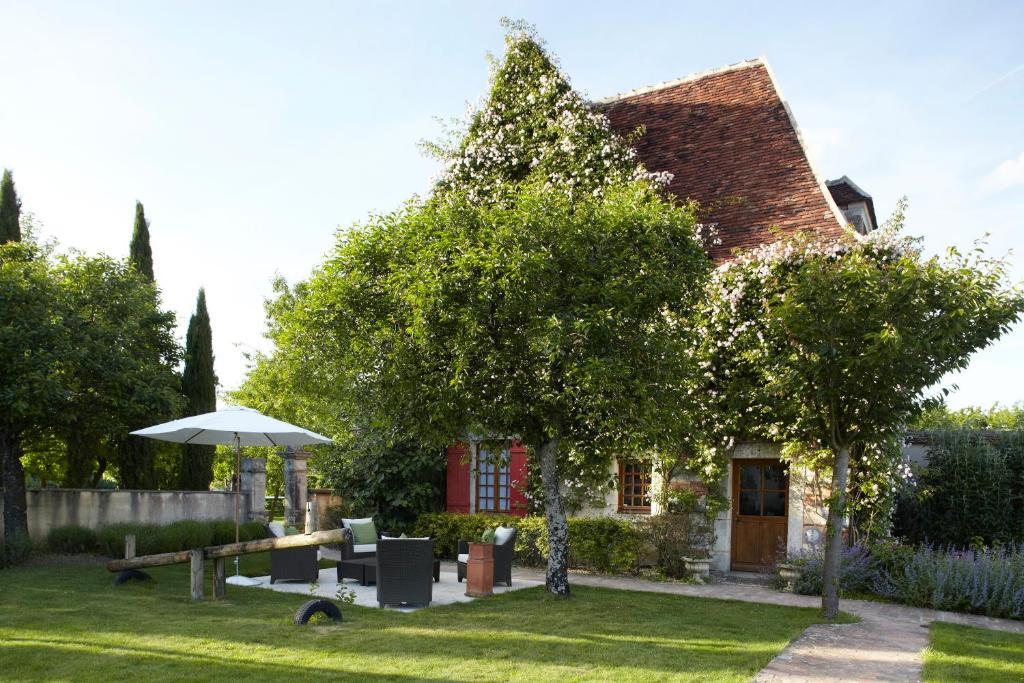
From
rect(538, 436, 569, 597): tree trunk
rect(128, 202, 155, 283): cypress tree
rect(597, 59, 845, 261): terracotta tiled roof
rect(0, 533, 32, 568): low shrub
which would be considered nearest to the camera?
rect(538, 436, 569, 597): tree trunk

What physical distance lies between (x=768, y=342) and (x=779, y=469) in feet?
15.0

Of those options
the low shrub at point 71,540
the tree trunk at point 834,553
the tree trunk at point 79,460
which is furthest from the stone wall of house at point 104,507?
the tree trunk at point 834,553

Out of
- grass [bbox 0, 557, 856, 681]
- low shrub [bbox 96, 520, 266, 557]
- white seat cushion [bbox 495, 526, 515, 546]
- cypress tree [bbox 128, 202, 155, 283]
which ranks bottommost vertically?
low shrub [bbox 96, 520, 266, 557]

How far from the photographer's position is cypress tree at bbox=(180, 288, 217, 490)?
19969 millimetres

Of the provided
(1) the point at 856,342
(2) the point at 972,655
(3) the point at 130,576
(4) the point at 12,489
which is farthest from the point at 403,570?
(4) the point at 12,489

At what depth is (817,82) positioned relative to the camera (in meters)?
9.49

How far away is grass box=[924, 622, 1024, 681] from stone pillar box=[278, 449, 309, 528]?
1409cm

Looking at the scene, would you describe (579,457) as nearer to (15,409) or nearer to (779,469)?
(779,469)

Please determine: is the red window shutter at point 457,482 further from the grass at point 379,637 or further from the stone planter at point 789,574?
the stone planter at point 789,574

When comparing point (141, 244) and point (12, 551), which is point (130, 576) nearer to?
point (12, 551)

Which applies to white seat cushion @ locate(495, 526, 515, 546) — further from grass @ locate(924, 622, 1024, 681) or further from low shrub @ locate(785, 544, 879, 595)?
grass @ locate(924, 622, 1024, 681)

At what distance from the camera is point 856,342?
9.09 m

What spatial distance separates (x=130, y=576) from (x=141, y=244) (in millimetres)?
12177

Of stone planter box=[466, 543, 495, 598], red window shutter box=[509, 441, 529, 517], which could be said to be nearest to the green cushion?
stone planter box=[466, 543, 495, 598]
